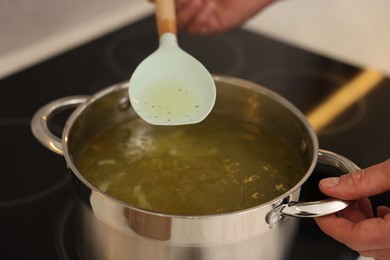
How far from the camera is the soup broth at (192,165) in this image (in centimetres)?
67

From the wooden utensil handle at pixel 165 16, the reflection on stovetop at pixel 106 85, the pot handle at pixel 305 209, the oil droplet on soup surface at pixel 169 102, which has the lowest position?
the reflection on stovetop at pixel 106 85

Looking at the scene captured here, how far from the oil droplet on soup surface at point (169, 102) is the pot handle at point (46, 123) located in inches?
3.1

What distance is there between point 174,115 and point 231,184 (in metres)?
0.11

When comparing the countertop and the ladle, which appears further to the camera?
the countertop

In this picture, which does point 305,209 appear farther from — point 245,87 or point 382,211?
point 245,87

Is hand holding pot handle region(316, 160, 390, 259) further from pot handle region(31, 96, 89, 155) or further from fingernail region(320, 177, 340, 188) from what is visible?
pot handle region(31, 96, 89, 155)

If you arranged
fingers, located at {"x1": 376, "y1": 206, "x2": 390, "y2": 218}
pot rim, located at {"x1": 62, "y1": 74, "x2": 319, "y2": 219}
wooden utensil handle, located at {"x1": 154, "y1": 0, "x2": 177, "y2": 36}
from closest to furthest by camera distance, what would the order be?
pot rim, located at {"x1": 62, "y1": 74, "x2": 319, "y2": 219} < fingers, located at {"x1": 376, "y1": 206, "x2": 390, "y2": 218} < wooden utensil handle, located at {"x1": 154, "y1": 0, "x2": 177, "y2": 36}

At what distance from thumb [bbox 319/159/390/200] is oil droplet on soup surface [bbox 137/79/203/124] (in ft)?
0.62

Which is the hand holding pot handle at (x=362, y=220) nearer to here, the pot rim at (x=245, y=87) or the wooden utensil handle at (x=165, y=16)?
the pot rim at (x=245, y=87)

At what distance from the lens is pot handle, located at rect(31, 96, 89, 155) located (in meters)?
0.64

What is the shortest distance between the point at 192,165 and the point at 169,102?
0.09 m

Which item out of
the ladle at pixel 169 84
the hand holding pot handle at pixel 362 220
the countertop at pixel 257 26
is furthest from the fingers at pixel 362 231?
the countertop at pixel 257 26

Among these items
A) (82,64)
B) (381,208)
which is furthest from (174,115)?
(82,64)

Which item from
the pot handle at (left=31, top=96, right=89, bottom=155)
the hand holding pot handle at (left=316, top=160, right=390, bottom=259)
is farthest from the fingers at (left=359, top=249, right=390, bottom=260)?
the pot handle at (left=31, top=96, right=89, bottom=155)
